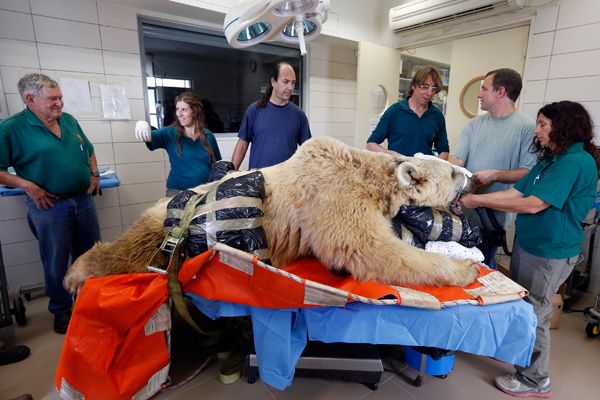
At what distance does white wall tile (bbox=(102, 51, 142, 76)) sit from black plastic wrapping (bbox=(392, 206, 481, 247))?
2674mm

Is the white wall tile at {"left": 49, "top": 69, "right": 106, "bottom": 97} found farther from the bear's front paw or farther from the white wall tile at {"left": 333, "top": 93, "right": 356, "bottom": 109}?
the bear's front paw

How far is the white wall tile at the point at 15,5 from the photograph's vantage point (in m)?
2.39

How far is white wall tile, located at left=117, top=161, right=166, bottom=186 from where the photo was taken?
300 cm

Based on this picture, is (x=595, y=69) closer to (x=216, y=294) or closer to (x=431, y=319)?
(x=431, y=319)

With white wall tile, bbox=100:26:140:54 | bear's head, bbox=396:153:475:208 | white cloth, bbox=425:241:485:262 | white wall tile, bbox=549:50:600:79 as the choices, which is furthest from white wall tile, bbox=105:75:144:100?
white wall tile, bbox=549:50:600:79

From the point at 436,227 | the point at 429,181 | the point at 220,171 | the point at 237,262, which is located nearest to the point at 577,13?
the point at 429,181

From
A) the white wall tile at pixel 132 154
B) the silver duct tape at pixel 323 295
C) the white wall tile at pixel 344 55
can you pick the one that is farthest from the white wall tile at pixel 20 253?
the white wall tile at pixel 344 55

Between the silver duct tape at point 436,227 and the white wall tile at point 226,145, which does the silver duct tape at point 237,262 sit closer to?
the silver duct tape at point 436,227

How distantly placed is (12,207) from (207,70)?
210 cm

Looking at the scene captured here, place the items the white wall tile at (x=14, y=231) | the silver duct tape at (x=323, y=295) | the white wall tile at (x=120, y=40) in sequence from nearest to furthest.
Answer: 1. the silver duct tape at (x=323, y=295)
2. the white wall tile at (x=14, y=231)
3. the white wall tile at (x=120, y=40)

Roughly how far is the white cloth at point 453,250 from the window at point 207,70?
275 cm

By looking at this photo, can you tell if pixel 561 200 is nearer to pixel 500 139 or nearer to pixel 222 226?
pixel 500 139

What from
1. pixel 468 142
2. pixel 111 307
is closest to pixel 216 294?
pixel 111 307

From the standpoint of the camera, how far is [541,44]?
9.62ft
